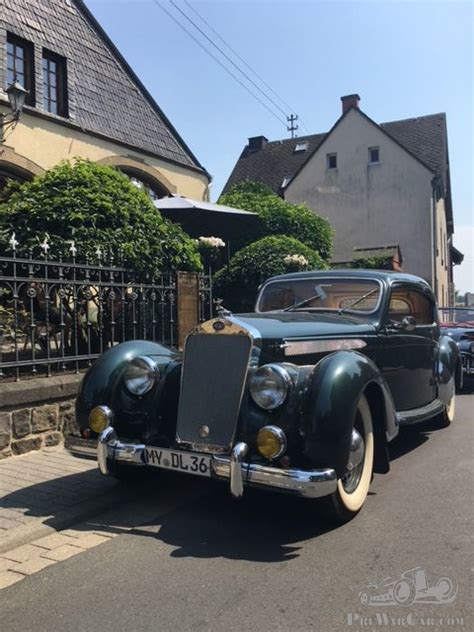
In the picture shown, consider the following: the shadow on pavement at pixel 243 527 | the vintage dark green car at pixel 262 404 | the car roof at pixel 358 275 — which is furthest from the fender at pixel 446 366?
the shadow on pavement at pixel 243 527

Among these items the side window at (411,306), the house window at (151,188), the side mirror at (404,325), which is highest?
the house window at (151,188)

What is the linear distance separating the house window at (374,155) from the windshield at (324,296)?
22236 mm

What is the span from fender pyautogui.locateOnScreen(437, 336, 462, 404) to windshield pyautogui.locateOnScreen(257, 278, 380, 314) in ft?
4.88

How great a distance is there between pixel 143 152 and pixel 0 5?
14.7ft

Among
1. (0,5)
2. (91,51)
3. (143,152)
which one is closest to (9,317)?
(0,5)

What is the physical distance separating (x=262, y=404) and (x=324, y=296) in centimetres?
217

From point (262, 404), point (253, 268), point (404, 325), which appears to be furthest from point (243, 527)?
point (253, 268)

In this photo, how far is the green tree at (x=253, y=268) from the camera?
38.3ft

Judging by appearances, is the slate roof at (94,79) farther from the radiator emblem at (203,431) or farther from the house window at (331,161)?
the house window at (331,161)

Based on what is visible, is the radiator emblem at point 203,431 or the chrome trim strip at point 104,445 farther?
the chrome trim strip at point 104,445

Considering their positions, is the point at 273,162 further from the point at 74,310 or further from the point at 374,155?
the point at 74,310

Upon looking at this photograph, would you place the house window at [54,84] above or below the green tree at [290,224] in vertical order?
above

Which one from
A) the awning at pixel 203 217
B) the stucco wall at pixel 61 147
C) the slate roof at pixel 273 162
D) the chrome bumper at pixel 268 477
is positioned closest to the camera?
the chrome bumper at pixel 268 477

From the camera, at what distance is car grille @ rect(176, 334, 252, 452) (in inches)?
147
